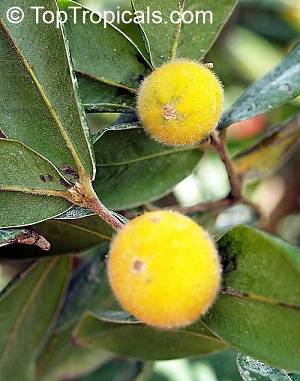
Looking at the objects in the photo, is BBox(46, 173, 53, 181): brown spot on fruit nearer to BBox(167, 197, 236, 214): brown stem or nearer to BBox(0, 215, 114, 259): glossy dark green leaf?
BBox(0, 215, 114, 259): glossy dark green leaf

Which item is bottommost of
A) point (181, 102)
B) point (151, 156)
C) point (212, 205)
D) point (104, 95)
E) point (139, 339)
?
point (139, 339)

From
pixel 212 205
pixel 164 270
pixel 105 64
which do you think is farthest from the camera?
pixel 212 205

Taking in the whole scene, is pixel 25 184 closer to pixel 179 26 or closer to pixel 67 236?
pixel 67 236

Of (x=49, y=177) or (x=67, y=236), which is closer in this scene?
(x=49, y=177)

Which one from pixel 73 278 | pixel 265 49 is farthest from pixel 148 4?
pixel 265 49

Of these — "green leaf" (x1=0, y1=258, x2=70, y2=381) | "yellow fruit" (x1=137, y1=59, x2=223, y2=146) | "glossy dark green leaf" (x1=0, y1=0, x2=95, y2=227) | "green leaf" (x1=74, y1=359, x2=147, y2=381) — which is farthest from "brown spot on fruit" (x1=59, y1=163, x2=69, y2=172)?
"green leaf" (x1=74, y1=359, x2=147, y2=381)

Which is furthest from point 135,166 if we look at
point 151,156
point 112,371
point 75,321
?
point 112,371
